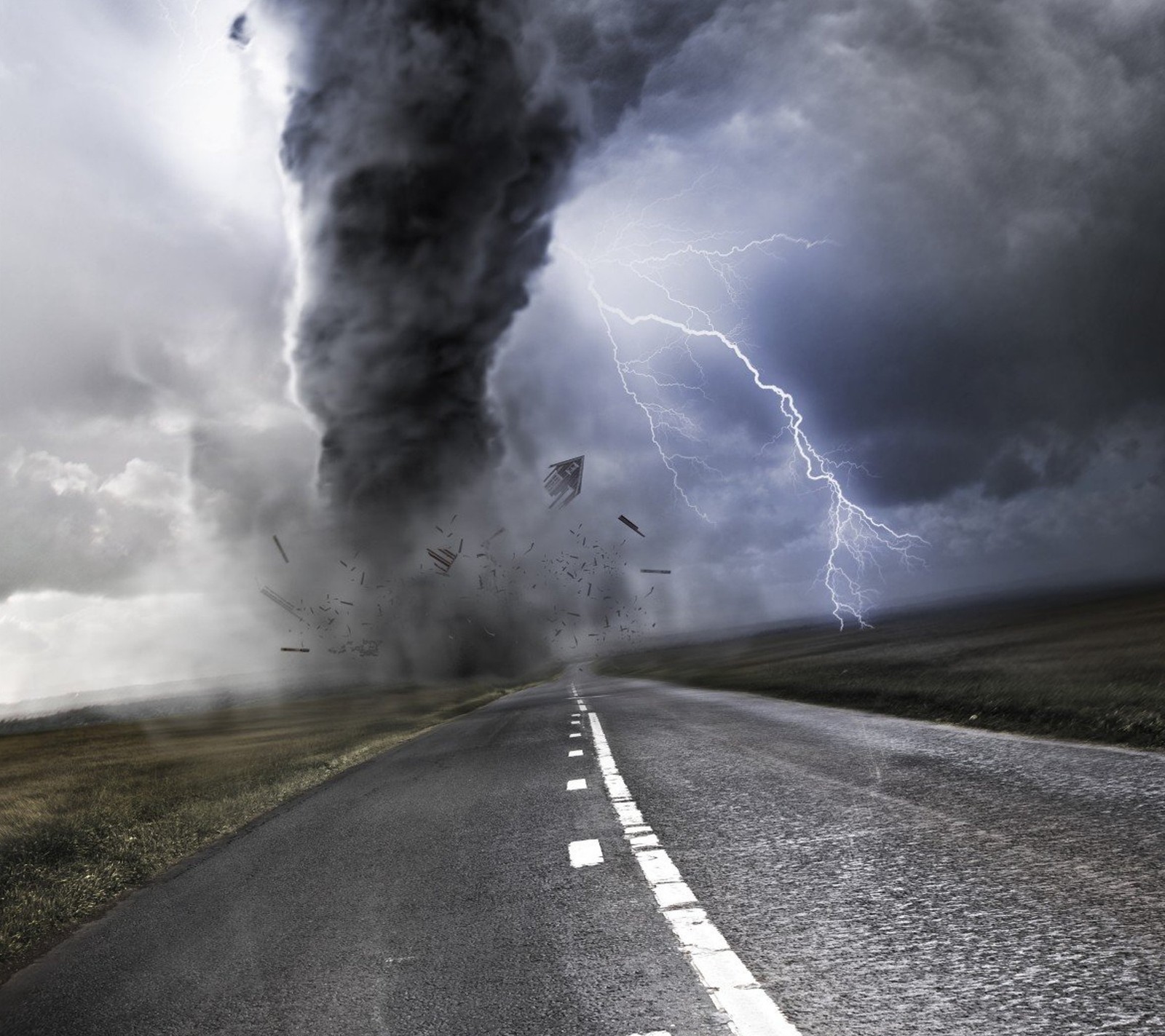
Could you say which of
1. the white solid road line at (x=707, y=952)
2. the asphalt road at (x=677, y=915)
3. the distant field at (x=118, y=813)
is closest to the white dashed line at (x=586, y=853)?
the asphalt road at (x=677, y=915)

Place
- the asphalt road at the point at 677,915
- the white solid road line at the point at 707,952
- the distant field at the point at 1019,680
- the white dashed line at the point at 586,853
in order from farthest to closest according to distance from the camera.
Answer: the distant field at the point at 1019,680 → the white dashed line at the point at 586,853 → the asphalt road at the point at 677,915 → the white solid road line at the point at 707,952

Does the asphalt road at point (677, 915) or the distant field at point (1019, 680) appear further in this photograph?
the distant field at point (1019, 680)

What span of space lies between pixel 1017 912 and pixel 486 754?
9.96m

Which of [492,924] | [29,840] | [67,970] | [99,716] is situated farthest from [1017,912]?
[99,716]

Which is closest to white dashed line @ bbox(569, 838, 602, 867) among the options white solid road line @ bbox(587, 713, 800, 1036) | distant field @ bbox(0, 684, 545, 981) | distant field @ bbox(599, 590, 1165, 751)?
white solid road line @ bbox(587, 713, 800, 1036)

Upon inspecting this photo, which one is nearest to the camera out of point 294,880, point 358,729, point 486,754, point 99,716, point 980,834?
point 980,834

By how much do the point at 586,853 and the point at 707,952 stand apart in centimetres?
224

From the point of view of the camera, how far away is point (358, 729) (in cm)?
3206

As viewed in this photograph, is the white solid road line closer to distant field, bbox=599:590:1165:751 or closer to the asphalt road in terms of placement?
the asphalt road

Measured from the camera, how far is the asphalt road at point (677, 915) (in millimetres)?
2873

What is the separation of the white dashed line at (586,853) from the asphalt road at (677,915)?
41 mm

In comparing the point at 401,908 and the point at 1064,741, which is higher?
the point at 401,908

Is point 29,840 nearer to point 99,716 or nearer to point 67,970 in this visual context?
point 67,970

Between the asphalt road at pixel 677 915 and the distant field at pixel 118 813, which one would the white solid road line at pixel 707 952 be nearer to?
the asphalt road at pixel 677 915
